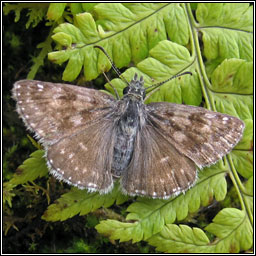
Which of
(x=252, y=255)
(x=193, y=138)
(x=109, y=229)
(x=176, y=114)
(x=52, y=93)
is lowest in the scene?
(x=252, y=255)

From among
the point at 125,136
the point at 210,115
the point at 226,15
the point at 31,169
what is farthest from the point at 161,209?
the point at 226,15

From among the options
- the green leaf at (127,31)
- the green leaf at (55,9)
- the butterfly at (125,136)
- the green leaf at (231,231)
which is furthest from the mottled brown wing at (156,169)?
the green leaf at (55,9)

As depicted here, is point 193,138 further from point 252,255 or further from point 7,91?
point 7,91

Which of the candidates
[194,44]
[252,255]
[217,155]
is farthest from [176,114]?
[252,255]

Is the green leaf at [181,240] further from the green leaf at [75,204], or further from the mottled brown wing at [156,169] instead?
the green leaf at [75,204]

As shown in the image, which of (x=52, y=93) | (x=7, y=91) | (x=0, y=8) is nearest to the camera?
(x=52, y=93)
